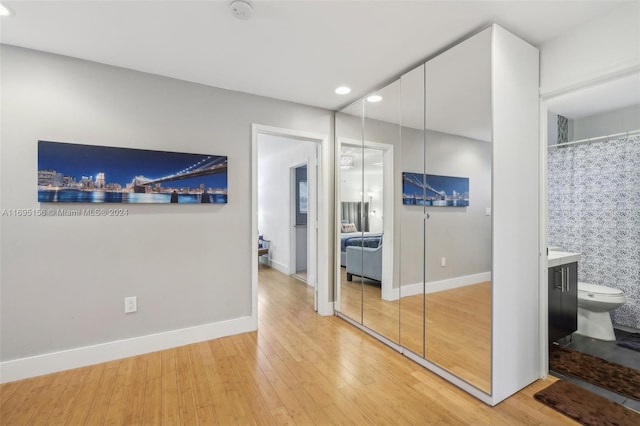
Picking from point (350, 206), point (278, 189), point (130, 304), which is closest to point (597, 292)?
point (350, 206)

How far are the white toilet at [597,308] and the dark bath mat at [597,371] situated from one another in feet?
1.12

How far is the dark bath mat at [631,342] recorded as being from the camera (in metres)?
2.38

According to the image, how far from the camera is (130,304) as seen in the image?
251cm

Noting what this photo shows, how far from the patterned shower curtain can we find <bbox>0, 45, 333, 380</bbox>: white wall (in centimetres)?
281

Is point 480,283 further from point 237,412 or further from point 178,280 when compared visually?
point 178,280

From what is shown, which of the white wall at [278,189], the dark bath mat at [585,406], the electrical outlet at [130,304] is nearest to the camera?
the dark bath mat at [585,406]

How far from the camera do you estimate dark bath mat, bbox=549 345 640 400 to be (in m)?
1.97

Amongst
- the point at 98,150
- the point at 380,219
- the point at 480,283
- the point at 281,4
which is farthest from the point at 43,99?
the point at 480,283

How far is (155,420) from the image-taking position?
68.9 inches

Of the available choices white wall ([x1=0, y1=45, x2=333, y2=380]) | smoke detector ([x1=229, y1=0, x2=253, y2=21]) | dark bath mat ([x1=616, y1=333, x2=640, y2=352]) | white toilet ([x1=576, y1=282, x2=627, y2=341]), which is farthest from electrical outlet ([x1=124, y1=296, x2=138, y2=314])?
dark bath mat ([x1=616, y1=333, x2=640, y2=352])

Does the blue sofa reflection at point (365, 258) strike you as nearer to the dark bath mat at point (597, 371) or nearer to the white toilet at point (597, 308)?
the dark bath mat at point (597, 371)

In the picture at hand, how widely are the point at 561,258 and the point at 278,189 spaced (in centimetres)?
482

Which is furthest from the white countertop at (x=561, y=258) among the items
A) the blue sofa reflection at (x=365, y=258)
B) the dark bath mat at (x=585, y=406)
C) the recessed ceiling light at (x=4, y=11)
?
the recessed ceiling light at (x=4, y=11)

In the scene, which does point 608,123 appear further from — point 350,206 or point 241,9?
point 241,9
